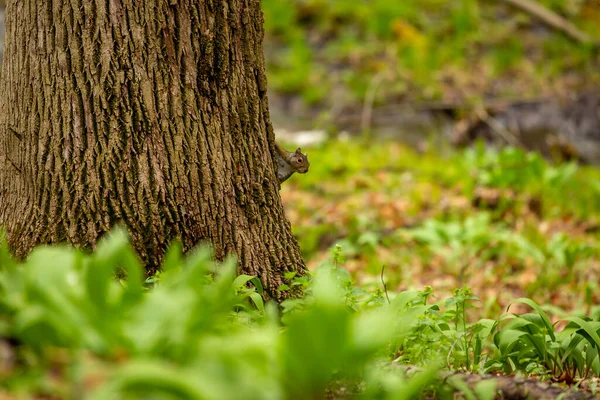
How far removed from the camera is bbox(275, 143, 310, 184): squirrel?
2799mm

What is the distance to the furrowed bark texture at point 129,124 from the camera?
235 cm

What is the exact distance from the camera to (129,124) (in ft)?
7.77

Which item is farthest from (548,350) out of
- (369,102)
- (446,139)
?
(369,102)

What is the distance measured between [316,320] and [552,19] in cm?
881

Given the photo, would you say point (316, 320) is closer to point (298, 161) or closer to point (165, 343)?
point (165, 343)

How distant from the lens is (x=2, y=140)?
2551 mm

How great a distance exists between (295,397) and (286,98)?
24.0 ft

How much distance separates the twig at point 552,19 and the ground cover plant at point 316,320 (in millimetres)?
Result: 4520

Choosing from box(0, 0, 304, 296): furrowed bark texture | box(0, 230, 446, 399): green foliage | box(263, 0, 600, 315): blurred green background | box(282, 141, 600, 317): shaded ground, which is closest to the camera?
box(0, 230, 446, 399): green foliage

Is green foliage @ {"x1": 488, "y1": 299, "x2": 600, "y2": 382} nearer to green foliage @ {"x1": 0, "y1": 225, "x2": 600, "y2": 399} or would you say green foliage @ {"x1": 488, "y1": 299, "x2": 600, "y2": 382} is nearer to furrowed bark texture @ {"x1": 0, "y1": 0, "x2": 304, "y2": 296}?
green foliage @ {"x1": 0, "y1": 225, "x2": 600, "y2": 399}

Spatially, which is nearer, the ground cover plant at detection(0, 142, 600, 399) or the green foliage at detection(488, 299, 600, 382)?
the ground cover plant at detection(0, 142, 600, 399)

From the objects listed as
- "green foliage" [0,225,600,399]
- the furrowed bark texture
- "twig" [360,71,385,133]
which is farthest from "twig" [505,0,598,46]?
"green foliage" [0,225,600,399]

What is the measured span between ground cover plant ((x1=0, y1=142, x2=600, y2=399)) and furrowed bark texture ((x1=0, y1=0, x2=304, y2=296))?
17 centimetres

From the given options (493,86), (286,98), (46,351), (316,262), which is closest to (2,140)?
(46,351)
